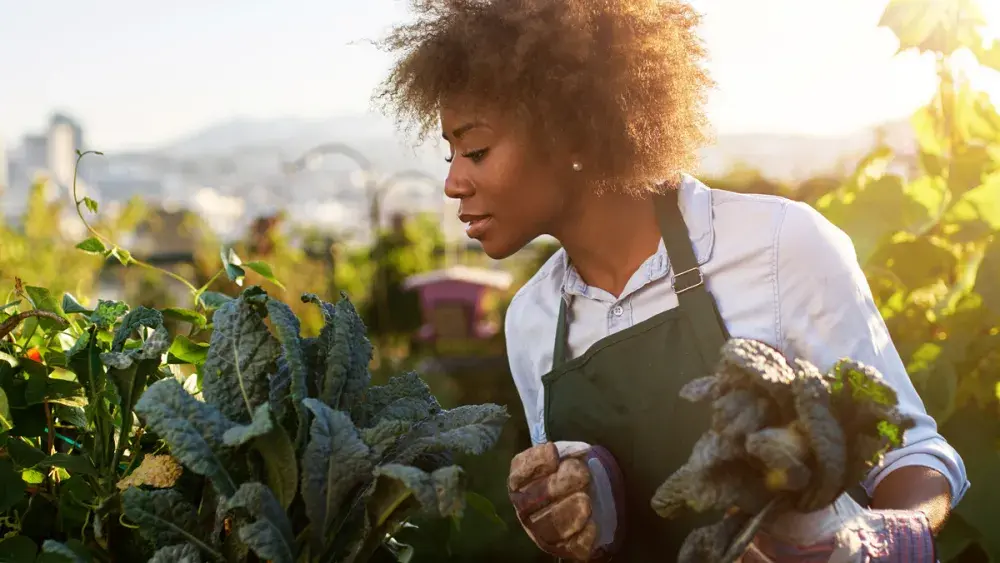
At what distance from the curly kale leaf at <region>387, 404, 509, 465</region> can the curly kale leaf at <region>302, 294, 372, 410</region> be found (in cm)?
7

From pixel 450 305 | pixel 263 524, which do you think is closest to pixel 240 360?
pixel 263 524

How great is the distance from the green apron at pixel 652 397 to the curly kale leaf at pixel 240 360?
678 millimetres

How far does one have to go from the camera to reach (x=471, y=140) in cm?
152

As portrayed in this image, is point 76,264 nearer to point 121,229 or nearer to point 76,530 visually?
point 121,229

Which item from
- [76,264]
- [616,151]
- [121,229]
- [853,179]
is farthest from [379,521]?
[76,264]

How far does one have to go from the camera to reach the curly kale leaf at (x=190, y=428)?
0.90 m

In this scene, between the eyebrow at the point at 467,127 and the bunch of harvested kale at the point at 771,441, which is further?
the eyebrow at the point at 467,127

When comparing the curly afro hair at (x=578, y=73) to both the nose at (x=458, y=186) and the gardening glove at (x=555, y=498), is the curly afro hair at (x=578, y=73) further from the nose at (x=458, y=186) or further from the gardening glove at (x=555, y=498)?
the gardening glove at (x=555, y=498)

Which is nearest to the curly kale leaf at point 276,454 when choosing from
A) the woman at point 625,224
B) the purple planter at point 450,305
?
the woman at point 625,224

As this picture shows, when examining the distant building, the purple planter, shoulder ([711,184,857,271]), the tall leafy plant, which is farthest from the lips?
the distant building

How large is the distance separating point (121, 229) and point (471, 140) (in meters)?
2.92

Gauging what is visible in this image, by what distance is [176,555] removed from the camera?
2.99 feet

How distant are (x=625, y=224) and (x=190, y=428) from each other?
2.86 feet

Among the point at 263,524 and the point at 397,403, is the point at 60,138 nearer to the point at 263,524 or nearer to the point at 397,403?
the point at 397,403
